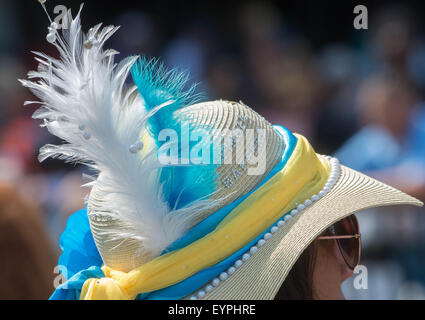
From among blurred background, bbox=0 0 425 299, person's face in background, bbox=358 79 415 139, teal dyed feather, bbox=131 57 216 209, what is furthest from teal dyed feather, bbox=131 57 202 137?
person's face in background, bbox=358 79 415 139

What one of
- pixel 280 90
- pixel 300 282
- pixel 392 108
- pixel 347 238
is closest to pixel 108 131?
pixel 300 282

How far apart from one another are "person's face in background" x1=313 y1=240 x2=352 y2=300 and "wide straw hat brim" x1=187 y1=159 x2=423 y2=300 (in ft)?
0.41

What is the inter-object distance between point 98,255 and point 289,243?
624mm

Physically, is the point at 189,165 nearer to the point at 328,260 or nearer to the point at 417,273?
the point at 328,260

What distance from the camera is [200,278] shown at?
5.09ft

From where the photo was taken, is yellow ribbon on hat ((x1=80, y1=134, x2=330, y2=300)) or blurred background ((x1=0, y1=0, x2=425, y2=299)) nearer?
yellow ribbon on hat ((x1=80, y1=134, x2=330, y2=300))

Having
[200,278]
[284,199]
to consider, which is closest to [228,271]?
[200,278]

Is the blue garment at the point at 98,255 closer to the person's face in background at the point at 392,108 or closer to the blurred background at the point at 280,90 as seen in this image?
the blurred background at the point at 280,90

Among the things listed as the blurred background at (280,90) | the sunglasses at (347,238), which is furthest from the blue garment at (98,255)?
the blurred background at (280,90)

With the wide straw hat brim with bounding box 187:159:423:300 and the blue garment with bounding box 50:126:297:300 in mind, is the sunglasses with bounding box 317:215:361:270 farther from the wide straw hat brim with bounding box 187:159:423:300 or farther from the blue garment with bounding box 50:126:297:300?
the blue garment with bounding box 50:126:297:300

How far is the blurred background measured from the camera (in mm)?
3754

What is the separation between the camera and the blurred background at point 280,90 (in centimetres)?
375

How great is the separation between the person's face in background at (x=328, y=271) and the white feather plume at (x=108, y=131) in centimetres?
40
